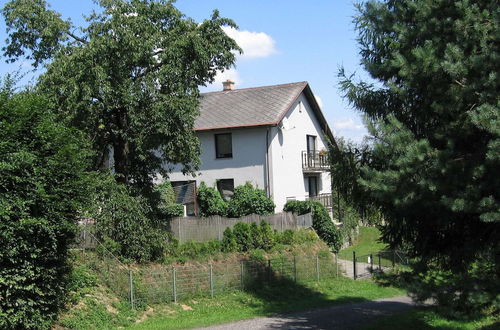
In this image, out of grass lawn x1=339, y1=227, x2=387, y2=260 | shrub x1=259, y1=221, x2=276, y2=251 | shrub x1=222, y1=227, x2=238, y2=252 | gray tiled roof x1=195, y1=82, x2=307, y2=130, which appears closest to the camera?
shrub x1=222, y1=227, x2=238, y2=252

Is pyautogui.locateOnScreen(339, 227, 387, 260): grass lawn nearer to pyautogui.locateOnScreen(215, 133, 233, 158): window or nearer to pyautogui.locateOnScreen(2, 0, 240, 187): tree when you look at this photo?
pyautogui.locateOnScreen(215, 133, 233, 158): window

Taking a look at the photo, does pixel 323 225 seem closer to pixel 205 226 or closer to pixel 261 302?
pixel 205 226

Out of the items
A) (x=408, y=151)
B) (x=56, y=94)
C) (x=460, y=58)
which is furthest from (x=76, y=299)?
(x=460, y=58)

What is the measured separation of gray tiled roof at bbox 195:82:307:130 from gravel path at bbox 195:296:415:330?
1429cm

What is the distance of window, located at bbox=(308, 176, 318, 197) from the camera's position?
37134 millimetres

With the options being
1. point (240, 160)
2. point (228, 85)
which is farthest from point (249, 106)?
point (228, 85)

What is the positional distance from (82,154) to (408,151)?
25.8 ft

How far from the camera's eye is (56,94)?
1742cm

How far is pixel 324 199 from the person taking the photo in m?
35.4

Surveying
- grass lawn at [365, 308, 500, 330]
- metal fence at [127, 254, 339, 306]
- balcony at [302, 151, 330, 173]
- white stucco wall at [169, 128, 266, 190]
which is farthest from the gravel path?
balcony at [302, 151, 330, 173]

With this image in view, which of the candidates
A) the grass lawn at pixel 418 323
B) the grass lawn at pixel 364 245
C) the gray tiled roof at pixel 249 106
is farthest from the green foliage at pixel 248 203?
the grass lawn at pixel 418 323

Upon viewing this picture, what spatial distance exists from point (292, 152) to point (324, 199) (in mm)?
3521

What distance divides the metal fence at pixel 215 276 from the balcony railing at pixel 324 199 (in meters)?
9.65

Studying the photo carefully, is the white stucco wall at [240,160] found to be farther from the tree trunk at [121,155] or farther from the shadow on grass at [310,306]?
the tree trunk at [121,155]
